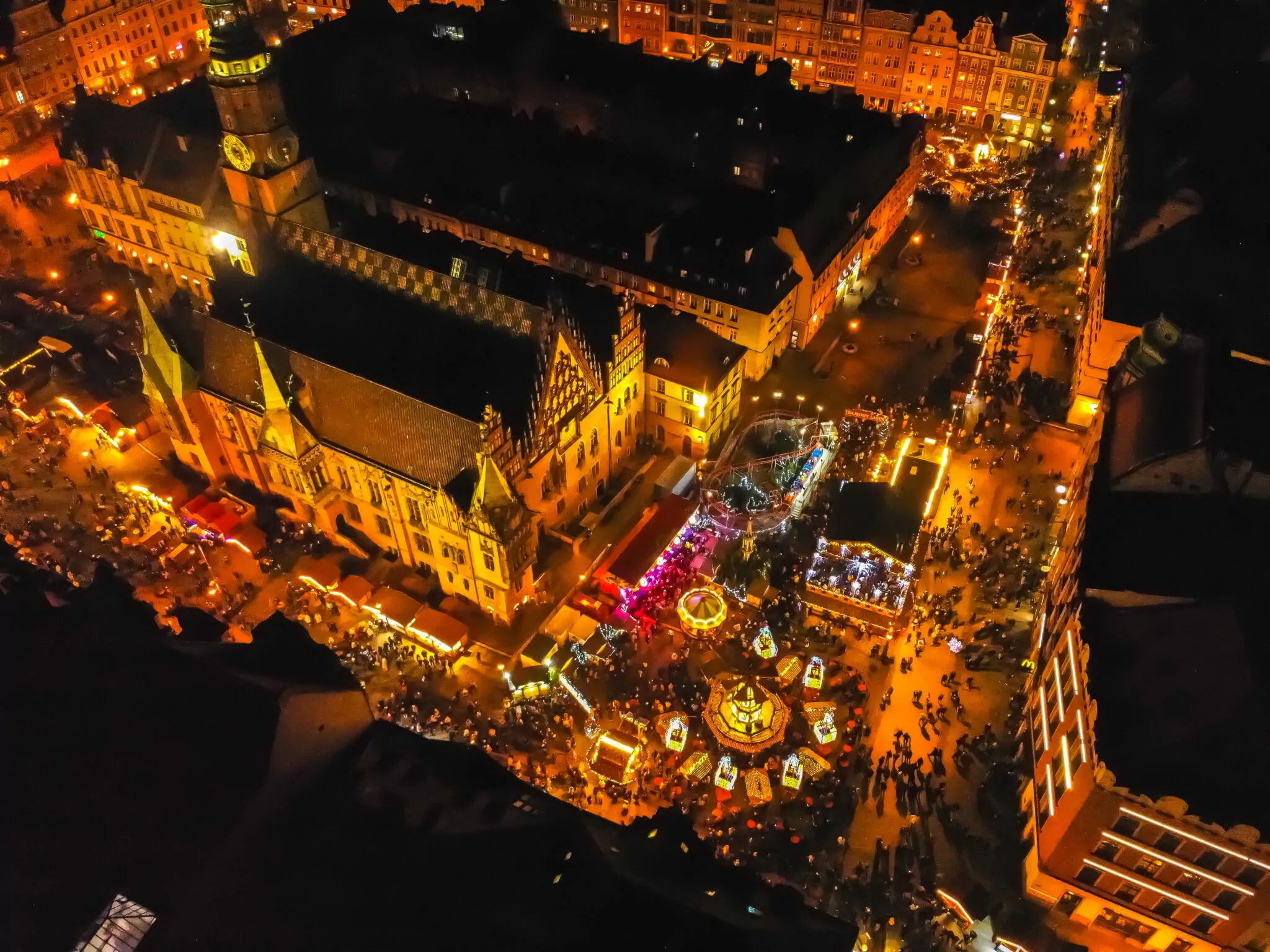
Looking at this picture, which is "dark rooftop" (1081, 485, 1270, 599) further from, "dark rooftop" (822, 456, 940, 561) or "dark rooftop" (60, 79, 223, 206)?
"dark rooftop" (60, 79, 223, 206)

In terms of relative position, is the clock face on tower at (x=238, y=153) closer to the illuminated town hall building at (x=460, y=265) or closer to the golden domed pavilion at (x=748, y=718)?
the illuminated town hall building at (x=460, y=265)

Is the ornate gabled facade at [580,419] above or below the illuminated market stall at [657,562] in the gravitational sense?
above

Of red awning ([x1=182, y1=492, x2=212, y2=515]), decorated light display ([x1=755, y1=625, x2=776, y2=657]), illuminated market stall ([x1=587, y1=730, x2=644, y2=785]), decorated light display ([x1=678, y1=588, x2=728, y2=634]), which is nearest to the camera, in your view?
illuminated market stall ([x1=587, y1=730, x2=644, y2=785])

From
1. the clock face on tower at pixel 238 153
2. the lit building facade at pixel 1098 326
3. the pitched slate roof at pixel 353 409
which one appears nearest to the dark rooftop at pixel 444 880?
the pitched slate roof at pixel 353 409

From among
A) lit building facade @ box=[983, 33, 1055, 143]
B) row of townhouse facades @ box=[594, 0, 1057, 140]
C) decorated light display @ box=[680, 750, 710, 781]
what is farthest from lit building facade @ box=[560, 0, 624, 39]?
decorated light display @ box=[680, 750, 710, 781]

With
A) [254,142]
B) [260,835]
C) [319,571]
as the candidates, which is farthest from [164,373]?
[260,835]

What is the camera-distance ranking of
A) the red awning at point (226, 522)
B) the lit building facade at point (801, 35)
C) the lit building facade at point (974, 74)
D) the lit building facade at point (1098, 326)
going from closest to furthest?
the red awning at point (226, 522)
the lit building facade at point (1098, 326)
the lit building facade at point (974, 74)
the lit building facade at point (801, 35)

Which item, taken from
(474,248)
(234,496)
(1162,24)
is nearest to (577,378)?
(474,248)

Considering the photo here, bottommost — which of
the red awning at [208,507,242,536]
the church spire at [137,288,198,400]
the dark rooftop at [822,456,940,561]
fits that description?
the red awning at [208,507,242,536]
